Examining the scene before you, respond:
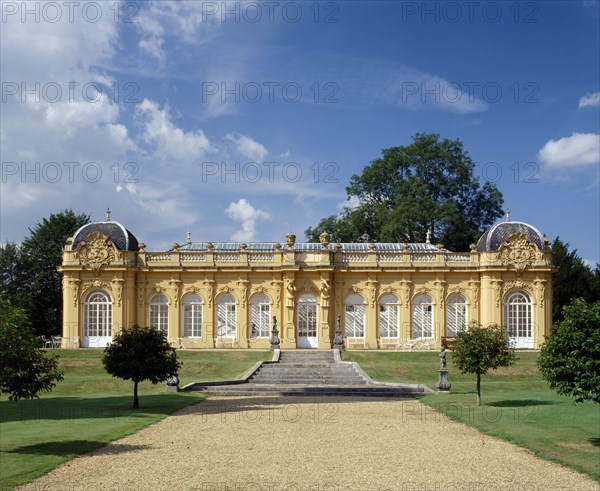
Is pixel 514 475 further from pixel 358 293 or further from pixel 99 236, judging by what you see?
pixel 99 236

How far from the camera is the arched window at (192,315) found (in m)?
43.2

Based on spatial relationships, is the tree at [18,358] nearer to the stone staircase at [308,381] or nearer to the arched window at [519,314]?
the stone staircase at [308,381]

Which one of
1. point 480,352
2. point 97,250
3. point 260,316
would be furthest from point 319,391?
point 97,250

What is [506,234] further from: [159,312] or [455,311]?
[159,312]

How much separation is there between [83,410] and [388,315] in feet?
77.5

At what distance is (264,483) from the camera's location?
12414mm

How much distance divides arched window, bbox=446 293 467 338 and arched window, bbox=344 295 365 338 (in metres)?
4.89

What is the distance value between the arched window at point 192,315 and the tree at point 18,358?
87.5 feet

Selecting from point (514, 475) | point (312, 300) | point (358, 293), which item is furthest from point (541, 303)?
point (514, 475)

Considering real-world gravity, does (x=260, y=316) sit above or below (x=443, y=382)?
above

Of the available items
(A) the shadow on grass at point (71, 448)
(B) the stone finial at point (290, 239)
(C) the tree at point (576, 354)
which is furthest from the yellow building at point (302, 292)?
(A) the shadow on grass at point (71, 448)

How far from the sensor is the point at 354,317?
4316 cm

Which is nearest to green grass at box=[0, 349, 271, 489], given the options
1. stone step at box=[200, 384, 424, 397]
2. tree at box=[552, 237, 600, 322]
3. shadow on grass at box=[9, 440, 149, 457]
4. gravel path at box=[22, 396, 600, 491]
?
shadow on grass at box=[9, 440, 149, 457]

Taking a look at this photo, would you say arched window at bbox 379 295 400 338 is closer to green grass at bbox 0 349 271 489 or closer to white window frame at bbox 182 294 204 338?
green grass at bbox 0 349 271 489
